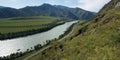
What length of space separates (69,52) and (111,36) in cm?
1701

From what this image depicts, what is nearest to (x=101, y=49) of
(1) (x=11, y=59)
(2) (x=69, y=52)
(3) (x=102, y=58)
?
(3) (x=102, y=58)

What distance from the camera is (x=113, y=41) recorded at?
6794cm

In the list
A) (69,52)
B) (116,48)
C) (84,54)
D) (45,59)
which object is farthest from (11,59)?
(116,48)

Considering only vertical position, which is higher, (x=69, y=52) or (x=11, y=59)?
(x=69, y=52)

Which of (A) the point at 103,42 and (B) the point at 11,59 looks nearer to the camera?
(A) the point at 103,42

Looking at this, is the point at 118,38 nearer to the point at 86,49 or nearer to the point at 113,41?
the point at 113,41

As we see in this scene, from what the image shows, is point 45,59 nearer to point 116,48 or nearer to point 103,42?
point 103,42

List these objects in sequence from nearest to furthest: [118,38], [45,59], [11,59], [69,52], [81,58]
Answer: [81,58]
[118,38]
[69,52]
[45,59]
[11,59]

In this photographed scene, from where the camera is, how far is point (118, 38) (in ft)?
229

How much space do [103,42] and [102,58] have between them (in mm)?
14396

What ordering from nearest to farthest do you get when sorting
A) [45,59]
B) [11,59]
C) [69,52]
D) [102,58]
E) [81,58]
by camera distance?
[102,58]
[81,58]
[69,52]
[45,59]
[11,59]

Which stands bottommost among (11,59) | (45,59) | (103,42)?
(11,59)

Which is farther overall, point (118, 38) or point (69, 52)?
point (69, 52)

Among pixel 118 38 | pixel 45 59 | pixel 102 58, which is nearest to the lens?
pixel 102 58
